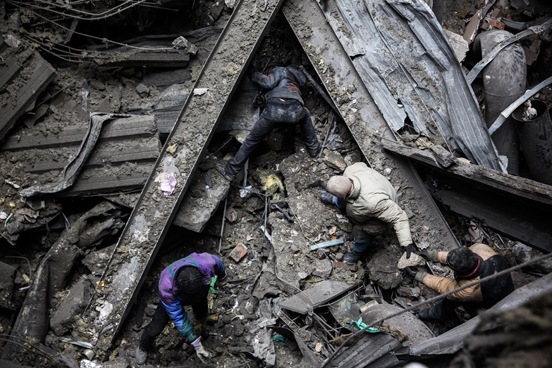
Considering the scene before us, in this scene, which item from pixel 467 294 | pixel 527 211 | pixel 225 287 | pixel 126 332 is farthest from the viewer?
pixel 225 287

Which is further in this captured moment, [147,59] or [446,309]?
[147,59]

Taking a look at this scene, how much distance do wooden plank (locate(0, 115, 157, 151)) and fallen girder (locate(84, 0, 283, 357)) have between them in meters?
0.51

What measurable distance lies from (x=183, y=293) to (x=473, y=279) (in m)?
2.84

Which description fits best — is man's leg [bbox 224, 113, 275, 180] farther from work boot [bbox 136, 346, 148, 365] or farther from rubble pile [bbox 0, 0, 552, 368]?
work boot [bbox 136, 346, 148, 365]

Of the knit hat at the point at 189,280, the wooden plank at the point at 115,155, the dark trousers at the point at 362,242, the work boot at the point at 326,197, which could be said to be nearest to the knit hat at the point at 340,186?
the dark trousers at the point at 362,242

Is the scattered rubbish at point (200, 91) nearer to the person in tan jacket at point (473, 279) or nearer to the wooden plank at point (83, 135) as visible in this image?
the wooden plank at point (83, 135)

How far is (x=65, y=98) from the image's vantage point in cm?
474

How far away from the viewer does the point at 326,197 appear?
446 cm

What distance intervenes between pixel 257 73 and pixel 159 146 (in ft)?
5.44

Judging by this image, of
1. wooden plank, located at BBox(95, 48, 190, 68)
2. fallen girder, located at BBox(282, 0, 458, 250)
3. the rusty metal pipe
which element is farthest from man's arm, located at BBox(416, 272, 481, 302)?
wooden plank, located at BBox(95, 48, 190, 68)

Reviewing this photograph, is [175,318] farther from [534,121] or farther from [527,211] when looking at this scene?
[534,121]

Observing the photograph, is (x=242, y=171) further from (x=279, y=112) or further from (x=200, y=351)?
(x=200, y=351)

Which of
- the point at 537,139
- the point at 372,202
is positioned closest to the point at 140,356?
the point at 372,202

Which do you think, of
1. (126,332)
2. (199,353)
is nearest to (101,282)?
(126,332)
